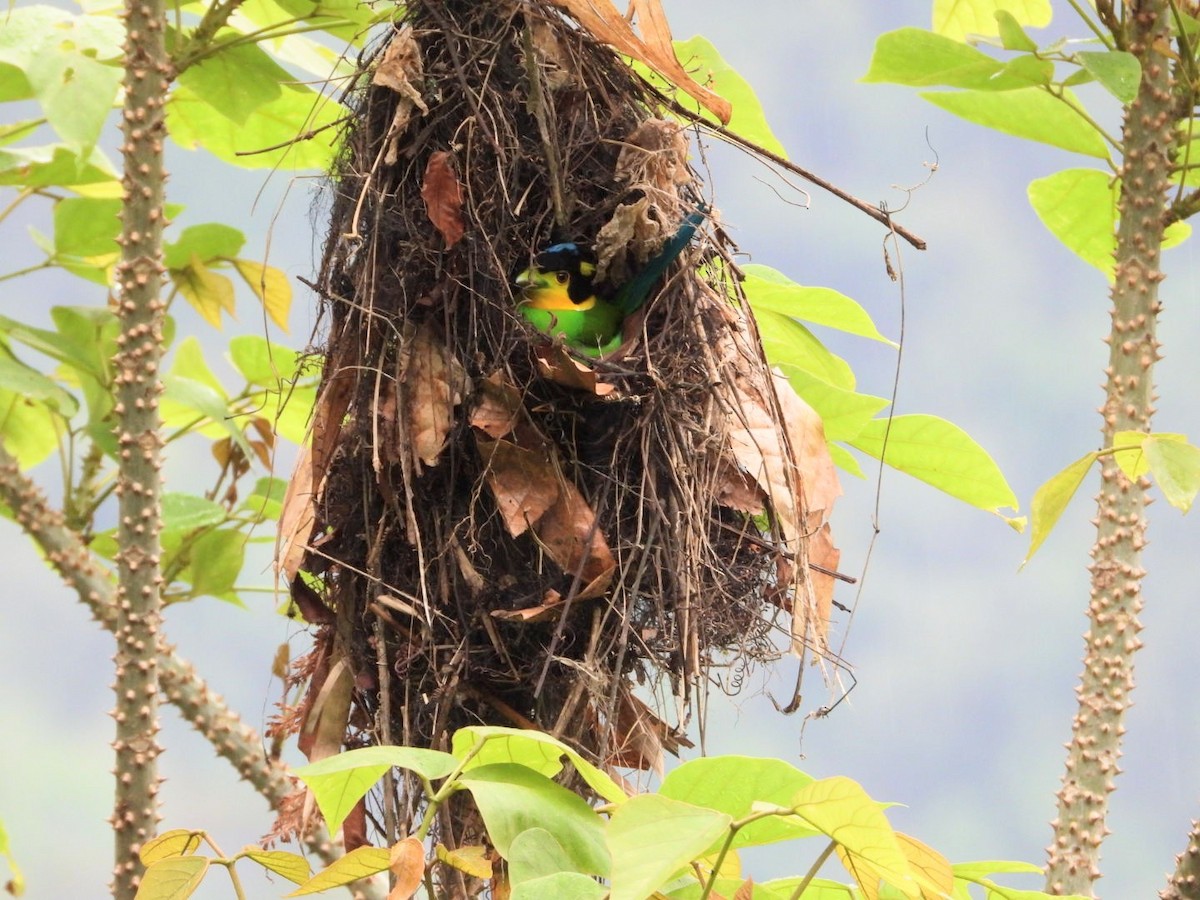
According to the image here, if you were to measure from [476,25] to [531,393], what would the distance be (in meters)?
0.47

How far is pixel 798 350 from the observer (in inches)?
71.1

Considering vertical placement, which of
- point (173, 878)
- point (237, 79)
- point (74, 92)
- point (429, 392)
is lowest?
point (173, 878)

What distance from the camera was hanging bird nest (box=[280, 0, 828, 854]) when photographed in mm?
1399

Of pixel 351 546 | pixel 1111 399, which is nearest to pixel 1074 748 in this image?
pixel 1111 399

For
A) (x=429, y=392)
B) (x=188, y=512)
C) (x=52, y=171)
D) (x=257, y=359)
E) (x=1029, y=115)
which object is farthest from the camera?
(x=257, y=359)

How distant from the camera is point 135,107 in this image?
5.57 ft

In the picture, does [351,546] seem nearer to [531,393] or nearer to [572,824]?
[531,393]

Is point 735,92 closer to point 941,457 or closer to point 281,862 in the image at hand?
point 941,457

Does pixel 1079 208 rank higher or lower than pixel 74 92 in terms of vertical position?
higher

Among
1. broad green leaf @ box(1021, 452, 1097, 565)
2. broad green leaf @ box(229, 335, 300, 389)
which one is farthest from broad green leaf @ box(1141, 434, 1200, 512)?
broad green leaf @ box(229, 335, 300, 389)

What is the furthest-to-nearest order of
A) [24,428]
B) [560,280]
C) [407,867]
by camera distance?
[24,428]
[560,280]
[407,867]

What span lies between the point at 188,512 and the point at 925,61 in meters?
1.30

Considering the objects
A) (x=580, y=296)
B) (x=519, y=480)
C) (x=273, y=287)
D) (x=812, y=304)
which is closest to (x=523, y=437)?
(x=519, y=480)

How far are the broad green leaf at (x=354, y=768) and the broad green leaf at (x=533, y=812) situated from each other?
0.09ft
